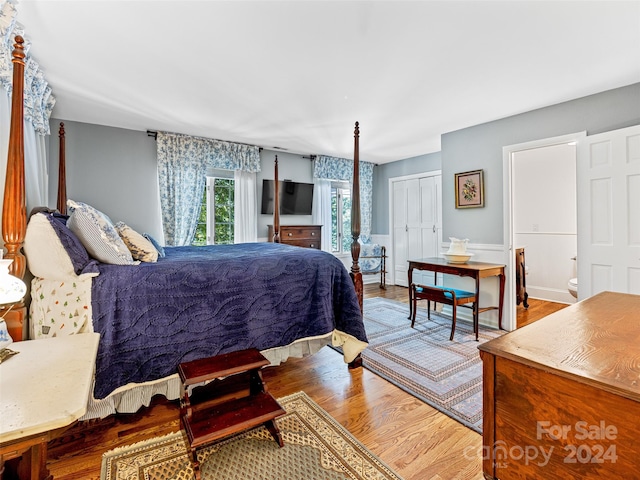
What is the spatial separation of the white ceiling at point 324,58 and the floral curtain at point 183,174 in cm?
48

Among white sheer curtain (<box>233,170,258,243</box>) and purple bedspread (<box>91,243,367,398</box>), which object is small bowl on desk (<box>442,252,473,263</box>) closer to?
purple bedspread (<box>91,243,367,398</box>)

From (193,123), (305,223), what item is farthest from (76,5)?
(305,223)

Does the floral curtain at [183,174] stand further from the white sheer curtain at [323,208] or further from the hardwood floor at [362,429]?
the hardwood floor at [362,429]

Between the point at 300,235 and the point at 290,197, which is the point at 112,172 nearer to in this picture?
the point at 290,197

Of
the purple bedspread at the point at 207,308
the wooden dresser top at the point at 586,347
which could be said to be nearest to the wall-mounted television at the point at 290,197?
the purple bedspread at the point at 207,308

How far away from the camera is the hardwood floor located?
1.53m

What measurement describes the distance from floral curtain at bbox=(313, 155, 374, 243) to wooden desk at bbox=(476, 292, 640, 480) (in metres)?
3.89

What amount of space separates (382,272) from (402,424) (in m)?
4.15

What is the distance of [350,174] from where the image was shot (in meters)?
5.85

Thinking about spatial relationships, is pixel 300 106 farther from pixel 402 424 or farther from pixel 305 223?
pixel 402 424

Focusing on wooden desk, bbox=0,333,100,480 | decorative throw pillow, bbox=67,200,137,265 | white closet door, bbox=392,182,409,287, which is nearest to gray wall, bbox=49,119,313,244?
decorative throw pillow, bbox=67,200,137,265

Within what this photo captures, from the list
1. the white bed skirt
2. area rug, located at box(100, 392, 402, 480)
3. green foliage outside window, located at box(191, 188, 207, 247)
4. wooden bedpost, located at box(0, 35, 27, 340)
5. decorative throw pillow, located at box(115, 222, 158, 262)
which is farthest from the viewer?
green foliage outside window, located at box(191, 188, 207, 247)

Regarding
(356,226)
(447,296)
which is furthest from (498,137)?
(356,226)

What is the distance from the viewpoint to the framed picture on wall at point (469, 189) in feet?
12.4
